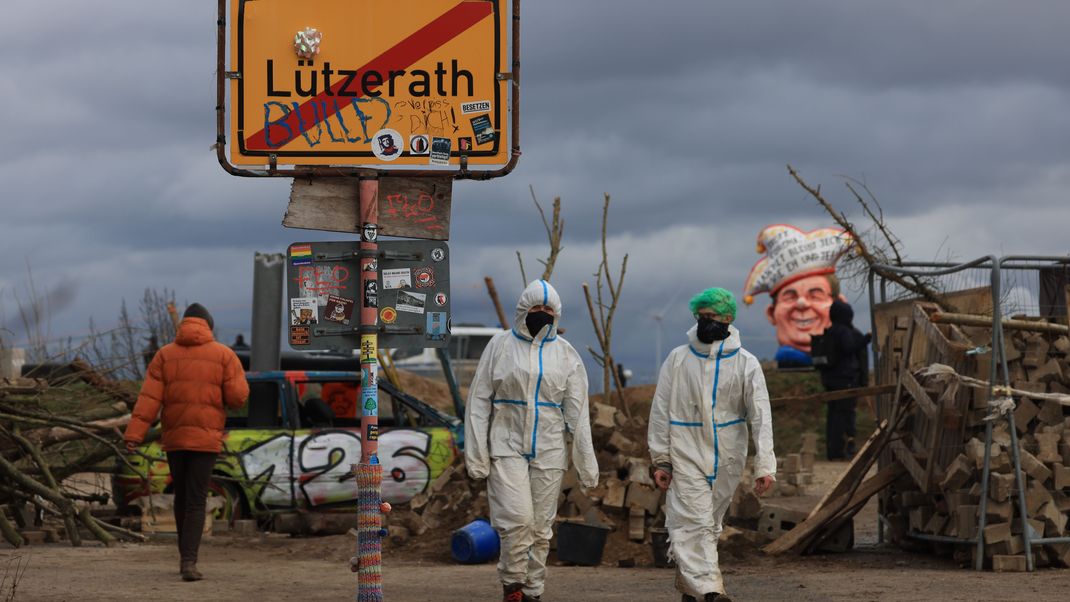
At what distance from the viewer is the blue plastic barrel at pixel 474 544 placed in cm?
1180

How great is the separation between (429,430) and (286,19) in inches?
286

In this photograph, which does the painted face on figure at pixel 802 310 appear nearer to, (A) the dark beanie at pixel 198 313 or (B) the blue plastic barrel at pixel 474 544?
(B) the blue plastic barrel at pixel 474 544

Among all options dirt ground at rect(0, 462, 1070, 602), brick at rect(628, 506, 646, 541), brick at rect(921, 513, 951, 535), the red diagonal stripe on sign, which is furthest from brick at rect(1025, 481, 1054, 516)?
the red diagonal stripe on sign

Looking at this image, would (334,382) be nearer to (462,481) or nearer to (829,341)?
(462,481)

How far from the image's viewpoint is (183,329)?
10586 millimetres

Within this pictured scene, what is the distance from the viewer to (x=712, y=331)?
8859 mm

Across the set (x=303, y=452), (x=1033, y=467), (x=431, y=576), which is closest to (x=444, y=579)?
(x=431, y=576)

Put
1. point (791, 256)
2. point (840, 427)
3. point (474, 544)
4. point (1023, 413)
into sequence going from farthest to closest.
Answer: point (791, 256), point (840, 427), point (474, 544), point (1023, 413)

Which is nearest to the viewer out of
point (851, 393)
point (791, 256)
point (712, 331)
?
point (712, 331)

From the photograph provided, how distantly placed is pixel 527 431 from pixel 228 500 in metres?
5.90

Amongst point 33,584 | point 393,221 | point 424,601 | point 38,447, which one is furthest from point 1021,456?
point 38,447

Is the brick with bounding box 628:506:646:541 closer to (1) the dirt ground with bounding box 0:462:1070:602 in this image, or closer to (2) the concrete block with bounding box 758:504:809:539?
(1) the dirt ground with bounding box 0:462:1070:602

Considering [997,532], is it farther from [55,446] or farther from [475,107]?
[55,446]

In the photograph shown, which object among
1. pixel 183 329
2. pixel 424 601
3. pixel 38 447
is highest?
pixel 183 329
